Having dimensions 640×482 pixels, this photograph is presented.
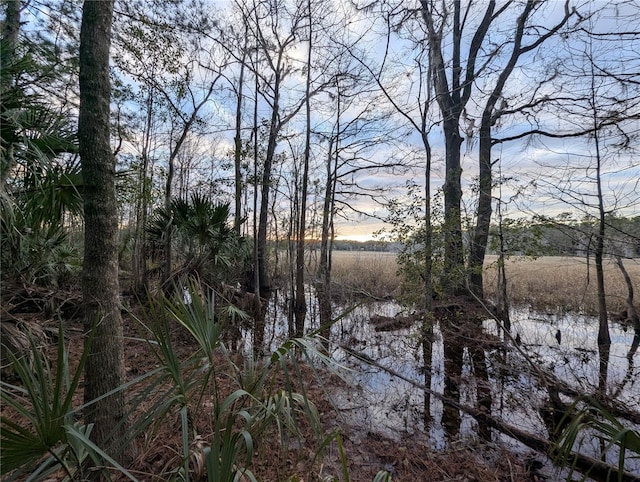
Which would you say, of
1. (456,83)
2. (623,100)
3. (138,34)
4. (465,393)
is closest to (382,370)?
(465,393)

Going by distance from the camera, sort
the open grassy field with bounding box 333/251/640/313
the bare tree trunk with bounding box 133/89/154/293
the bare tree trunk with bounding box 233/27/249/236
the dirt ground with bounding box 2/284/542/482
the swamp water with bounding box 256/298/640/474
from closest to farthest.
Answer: the dirt ground with bounding box 2/284/542/482
the swamp water with bounding box 256/298/640/474
the bare tree trunk with bounding box 133/89/154/293
the open grassy field with bounding box 333/251/640/313
the bare tree trunk with bounding box 233/27/249/236

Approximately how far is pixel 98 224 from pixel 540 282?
13069 millimetres

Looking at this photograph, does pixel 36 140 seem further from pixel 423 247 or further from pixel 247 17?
pixel 247 17

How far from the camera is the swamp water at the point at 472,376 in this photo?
10.4ft

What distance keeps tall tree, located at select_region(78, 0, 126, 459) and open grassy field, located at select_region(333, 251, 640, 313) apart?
249 inches

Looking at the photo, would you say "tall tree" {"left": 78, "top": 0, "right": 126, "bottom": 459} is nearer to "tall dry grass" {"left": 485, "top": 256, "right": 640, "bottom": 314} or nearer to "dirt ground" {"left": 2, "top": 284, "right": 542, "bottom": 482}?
"dirt ground" {"left": 2, "top": 284, "right": 542, "bottom": 482}

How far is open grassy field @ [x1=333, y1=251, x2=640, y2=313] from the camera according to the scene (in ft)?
26.4

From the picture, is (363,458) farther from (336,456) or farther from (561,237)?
(561,237)

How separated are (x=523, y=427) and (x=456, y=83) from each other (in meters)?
9.48

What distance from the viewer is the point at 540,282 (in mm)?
10734

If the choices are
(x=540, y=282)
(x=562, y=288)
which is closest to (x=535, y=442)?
(x=562, y=288)

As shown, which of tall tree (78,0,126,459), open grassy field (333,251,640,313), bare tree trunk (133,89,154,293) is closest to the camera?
tall tree (78,0,126,459)

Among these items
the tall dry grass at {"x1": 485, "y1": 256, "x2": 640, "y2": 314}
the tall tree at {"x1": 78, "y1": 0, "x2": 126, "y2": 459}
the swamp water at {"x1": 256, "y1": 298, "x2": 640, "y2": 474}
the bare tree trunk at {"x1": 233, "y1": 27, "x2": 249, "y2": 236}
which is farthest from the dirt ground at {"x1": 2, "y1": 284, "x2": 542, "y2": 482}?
the bare tree trunk at {"x1": 233, "y1": 27, "x2": 249, "y2": 236}

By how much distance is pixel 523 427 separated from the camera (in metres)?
3.14
